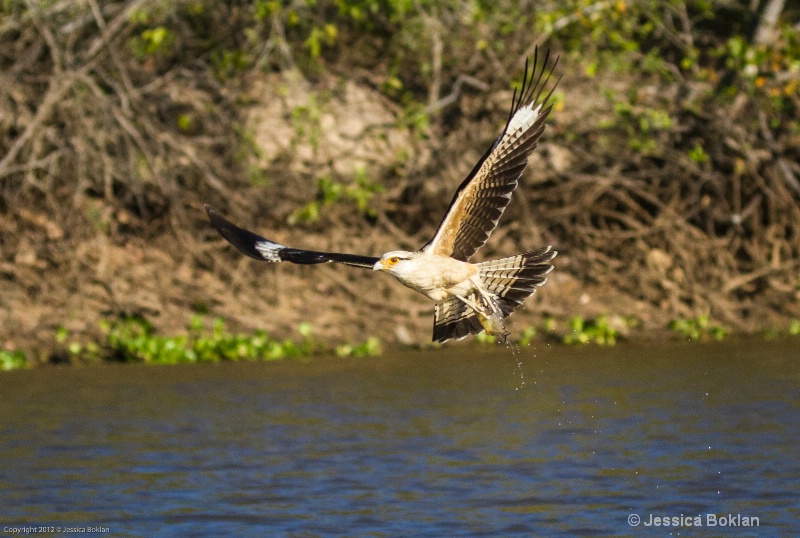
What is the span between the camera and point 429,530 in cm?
659

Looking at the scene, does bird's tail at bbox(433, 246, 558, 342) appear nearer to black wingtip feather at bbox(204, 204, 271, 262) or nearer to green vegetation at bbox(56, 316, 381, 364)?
black wingtip feather at bbox(204, 204, 271, 262)

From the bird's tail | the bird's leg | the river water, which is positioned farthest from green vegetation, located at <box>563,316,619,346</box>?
the bird's leg

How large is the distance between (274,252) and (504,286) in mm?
1176

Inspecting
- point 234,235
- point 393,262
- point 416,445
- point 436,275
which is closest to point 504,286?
point 436,275

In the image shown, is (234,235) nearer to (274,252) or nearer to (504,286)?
(274,252)

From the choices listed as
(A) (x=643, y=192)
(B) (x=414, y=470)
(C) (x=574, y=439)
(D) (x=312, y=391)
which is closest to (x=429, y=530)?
(B) (x=414, y=470)

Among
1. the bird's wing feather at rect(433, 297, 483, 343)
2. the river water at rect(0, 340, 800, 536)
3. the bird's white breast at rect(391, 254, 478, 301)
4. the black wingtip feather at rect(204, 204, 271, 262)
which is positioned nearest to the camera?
the bird's white breast at rect(391, 254, 478, 301)

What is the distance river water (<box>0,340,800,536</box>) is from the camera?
22.6 ft

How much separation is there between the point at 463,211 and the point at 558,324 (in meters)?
6.26

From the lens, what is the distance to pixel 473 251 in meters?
6.54

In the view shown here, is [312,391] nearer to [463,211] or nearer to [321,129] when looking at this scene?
[321,129]

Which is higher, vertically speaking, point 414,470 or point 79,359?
point 79,359

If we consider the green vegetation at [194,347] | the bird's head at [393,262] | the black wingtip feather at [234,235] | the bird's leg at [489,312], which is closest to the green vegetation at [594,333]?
the green vegetation at [194,347]

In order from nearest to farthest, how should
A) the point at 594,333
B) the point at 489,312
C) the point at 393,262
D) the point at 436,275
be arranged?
1. the point at 393,262
2. the point at 436,275
3. the point at 489,312
4. the point at 594,333
